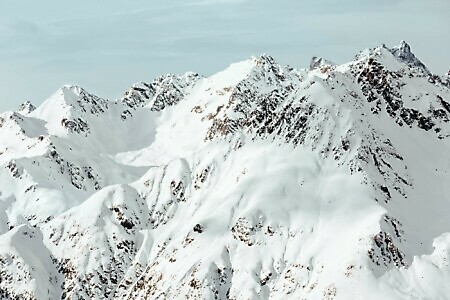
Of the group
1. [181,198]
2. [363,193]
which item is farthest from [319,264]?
[181,198]

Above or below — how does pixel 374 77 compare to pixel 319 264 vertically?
above

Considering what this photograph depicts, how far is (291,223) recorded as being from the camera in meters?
160

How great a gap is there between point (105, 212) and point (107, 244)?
39.4ft

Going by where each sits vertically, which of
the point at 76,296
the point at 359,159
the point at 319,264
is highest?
the point at 359,159

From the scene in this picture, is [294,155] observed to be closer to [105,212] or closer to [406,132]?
[406,132]

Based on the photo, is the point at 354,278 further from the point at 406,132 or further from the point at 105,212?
the point at 105,212

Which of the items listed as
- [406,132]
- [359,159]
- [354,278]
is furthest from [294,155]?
[354,278]

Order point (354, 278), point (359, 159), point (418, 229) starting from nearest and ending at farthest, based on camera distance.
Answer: point (354, 278), point (418, 229), point (359, 159)

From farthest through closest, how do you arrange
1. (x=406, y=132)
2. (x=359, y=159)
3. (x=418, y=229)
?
(x=406, y=132) → (x=359, y=159) → (x=418, y=229)

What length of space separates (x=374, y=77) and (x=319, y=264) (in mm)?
67184

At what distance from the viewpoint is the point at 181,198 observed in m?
198

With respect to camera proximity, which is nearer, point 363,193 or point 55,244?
point 363,193

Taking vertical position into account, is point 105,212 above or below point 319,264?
below

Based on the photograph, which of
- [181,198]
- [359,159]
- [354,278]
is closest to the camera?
[354,278]
